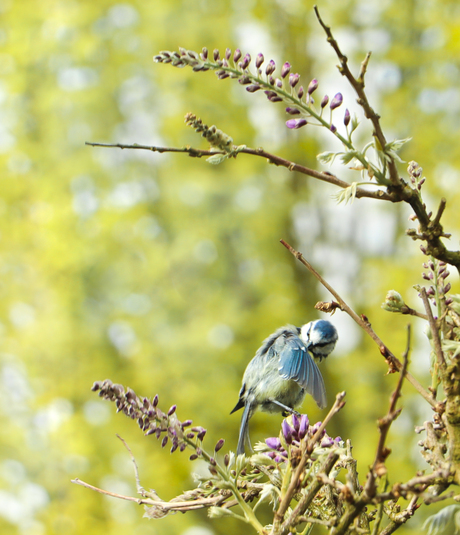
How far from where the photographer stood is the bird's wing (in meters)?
0.99

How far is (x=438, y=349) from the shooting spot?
0.54 meters

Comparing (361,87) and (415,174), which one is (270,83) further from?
(415,174)

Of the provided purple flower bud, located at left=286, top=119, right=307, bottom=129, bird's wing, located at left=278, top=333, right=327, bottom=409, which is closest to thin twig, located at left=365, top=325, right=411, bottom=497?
purple flower bud, located at left=286, top=119, right=307, bottom=129

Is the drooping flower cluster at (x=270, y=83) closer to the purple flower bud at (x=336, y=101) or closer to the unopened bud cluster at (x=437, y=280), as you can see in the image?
the purple flower bud at (x=336, y=101)

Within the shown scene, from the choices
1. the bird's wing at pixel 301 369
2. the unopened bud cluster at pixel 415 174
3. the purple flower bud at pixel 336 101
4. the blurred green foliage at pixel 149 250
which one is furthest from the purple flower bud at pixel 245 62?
the blurred green foliage at pixel 149 250

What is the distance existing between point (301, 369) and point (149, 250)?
10.4 feet

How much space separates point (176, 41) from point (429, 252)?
14.3 ft

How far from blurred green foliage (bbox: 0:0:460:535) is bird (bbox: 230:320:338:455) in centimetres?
238

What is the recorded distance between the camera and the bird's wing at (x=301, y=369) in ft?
3.26

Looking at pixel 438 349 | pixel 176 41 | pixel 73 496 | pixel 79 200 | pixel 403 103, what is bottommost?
pixel 438 349

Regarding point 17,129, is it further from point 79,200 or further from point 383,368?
point 383,368

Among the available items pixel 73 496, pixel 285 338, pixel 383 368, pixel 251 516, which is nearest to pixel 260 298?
pixel 383 368

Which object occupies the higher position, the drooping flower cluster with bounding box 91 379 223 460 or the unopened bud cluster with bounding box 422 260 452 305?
the unopened bud cluster with bounding box 422 260 452 305

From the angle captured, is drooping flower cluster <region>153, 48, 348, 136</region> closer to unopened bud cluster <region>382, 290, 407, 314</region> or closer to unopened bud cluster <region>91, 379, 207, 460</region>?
unopened bud cluster <region>382, 290, 407, 314</region>
